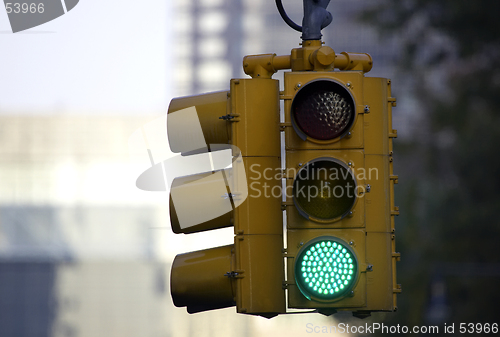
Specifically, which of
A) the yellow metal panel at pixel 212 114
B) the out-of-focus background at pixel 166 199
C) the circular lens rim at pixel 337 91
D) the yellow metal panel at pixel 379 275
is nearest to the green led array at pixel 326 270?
the yellow metal panel at pixel 379 275

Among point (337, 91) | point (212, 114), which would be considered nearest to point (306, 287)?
point (337, 91)

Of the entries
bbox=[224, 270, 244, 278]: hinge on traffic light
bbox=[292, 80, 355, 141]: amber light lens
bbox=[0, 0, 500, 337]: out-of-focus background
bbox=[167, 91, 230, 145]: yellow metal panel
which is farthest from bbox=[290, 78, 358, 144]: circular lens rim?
bbox=[0, 0, 500, 337]: out-of-focus background

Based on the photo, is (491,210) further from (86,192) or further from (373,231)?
(373,231)

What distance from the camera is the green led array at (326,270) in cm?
195

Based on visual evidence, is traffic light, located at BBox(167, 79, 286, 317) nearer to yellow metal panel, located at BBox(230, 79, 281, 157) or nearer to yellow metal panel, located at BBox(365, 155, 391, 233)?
yellow metal panel, located at BBox(230, 79, 281, 157)

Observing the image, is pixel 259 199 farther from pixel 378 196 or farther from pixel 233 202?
pixel 378 196

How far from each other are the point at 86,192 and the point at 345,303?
21.2 feet

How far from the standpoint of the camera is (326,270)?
1.97 metres

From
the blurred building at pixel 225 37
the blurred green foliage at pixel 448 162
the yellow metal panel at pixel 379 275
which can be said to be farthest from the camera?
the blurred green foliage at pixel 448 162

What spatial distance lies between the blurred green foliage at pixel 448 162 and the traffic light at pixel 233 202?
5693 millimetres

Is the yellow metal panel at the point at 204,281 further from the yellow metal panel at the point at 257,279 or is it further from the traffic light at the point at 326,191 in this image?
the traffic light at the point at 326,191

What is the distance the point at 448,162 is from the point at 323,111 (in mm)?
6835

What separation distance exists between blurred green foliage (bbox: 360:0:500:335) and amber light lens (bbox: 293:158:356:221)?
5949mm

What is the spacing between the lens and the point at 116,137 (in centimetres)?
786
